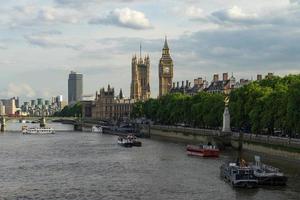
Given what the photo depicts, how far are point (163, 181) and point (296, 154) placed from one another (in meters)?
21.2

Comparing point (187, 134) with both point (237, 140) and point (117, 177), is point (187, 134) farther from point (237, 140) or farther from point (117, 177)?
point (117, 177)

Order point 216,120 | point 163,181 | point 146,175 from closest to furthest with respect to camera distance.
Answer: point 163,181
point 146,175
point 216,120

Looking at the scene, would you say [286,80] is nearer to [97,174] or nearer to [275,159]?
[275,159]

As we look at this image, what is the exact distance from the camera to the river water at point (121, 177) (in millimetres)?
57844

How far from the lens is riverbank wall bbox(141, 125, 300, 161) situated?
83894mm

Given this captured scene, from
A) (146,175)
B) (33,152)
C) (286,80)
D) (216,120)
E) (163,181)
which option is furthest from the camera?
(216,120)

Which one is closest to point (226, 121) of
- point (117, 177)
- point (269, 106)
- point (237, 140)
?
point (237, 140)

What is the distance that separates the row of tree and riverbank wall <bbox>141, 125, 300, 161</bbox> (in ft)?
6.36

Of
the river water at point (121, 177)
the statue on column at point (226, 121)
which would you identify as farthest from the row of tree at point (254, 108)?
the river water at point (121, 177)

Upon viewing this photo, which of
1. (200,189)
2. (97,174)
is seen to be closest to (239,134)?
(97,174)

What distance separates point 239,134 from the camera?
105812 millimetres

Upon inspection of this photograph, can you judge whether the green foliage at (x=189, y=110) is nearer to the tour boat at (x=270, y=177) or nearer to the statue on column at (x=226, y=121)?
the statue on column at (x=226, y=121)

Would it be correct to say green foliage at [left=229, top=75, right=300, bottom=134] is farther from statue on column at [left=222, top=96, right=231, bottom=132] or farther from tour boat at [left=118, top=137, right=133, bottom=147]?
tour boat at [left=118, top=137, right=133, bottom=147]

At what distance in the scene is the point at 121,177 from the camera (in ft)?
229
